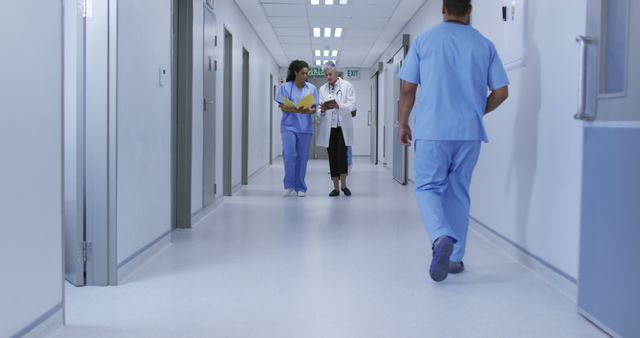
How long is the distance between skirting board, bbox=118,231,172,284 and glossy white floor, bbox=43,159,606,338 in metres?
0.05

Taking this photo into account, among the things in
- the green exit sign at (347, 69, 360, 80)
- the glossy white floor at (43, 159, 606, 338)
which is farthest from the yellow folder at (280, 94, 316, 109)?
the green exit sign at (347, 69, 360, 80)

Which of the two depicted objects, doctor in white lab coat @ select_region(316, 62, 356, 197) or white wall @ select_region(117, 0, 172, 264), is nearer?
white wall @ select_region(117, 0, 172, 264)

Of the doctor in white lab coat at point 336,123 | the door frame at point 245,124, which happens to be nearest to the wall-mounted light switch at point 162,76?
the doctor in white lab coat at point 336,123

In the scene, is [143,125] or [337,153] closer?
[143,125]

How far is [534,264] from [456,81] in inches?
41.9

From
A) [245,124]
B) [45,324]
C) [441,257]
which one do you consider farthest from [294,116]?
[45,324]

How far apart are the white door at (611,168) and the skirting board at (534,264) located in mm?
416

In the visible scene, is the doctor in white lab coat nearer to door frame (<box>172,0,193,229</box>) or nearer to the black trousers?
the black trousers

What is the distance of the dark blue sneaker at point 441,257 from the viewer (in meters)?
3.03

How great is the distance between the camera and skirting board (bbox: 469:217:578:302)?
299 centimetres

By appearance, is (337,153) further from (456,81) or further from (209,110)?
(456,81)

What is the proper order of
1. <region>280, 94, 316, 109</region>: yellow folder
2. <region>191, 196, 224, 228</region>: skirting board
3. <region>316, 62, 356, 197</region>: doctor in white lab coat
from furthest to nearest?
<region>316, 62, 356, 197</region>: doctor in white lab coat, <region>280, 94, 316, 109</region>: yellow folder, <region>191, 196, 224, 228</region>: skirting board

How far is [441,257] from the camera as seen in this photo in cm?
305

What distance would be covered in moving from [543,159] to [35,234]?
8.00ft
